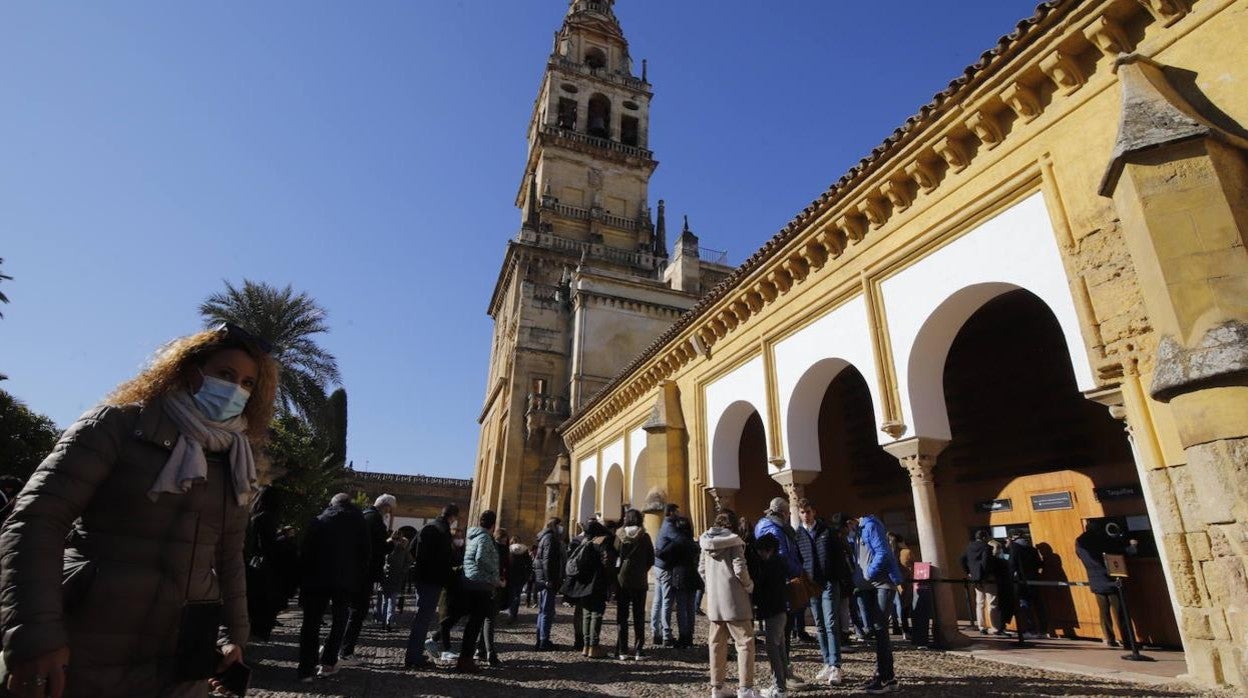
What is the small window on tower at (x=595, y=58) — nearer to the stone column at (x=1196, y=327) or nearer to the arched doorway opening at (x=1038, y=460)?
the arched doorway opening at (x=1038, y=460)

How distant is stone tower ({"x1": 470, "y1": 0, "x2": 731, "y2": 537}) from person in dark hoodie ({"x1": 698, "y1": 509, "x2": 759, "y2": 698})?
14.7 meters

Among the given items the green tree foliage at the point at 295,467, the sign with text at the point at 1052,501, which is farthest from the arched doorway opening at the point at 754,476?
the green tree foliage at the point at 295,467

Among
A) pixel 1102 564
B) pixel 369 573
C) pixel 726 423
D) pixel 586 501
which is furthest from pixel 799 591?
pixel 586 501

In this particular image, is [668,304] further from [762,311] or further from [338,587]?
[338,587]

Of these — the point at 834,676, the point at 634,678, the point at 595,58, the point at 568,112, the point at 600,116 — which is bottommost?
the point at 634,678

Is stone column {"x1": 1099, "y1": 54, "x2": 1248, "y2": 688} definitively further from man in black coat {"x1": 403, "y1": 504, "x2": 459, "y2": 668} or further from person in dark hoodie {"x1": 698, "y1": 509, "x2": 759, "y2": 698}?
man in black coat {"x1": 403, "y1": 504, "x2": 459, "y2": 668}

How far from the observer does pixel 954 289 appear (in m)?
7.34

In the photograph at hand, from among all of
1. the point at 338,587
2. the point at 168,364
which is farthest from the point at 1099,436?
the point at 168,364

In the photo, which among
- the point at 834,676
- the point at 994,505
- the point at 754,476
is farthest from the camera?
the point at 754,476

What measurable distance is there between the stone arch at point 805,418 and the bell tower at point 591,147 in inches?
968

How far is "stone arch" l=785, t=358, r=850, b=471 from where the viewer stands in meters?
10.1

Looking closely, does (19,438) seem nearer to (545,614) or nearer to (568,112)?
(545,614)

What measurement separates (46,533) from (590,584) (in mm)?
6311

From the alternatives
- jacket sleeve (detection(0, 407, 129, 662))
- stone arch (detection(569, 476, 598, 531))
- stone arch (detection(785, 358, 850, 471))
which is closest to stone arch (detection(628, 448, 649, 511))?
stone arch (detection(569, 476, 598, 531))
